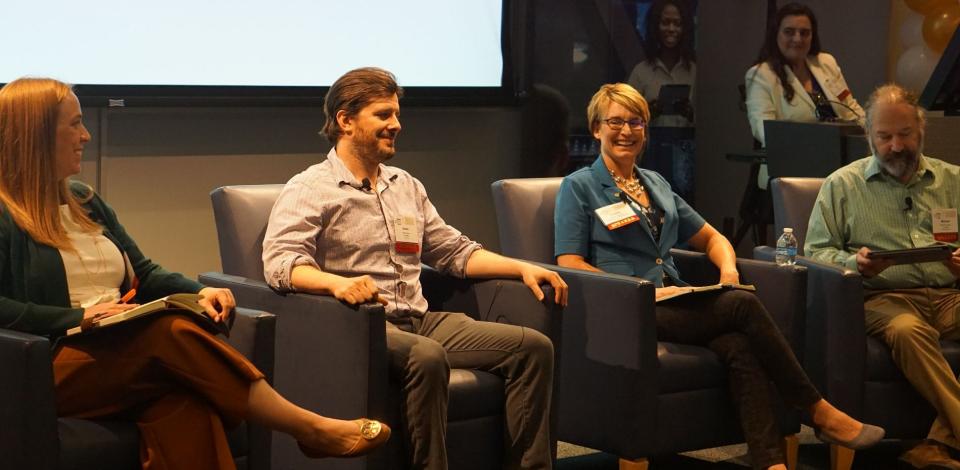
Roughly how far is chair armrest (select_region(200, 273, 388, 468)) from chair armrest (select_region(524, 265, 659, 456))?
2.07 feet

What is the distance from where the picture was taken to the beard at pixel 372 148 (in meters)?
3.38

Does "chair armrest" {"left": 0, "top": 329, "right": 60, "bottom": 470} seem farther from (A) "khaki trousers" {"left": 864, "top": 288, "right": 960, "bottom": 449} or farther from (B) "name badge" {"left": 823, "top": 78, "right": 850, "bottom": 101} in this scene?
(B) "name badge" {"left": 823, "top": 78, "right": 850, "bottom": 101}

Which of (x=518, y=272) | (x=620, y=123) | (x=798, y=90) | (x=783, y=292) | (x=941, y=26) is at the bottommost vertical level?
(x=783, y=292)

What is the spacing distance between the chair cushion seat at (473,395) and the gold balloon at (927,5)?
4.75m

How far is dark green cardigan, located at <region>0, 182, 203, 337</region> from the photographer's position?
270 cm

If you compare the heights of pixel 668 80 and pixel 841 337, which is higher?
pixel 668 80

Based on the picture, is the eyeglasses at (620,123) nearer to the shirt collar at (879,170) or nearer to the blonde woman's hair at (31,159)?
the shirt collar at (879,170)

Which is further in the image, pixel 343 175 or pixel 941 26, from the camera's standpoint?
pixel 941 26

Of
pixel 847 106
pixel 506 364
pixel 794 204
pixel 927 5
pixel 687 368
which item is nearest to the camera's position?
pixel 506 364

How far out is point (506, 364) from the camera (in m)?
3.23

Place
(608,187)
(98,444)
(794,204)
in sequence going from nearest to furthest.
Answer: (98,444) < (608,187) < (794,204)

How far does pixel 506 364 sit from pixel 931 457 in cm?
150

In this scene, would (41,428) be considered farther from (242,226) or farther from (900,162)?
(900,162)

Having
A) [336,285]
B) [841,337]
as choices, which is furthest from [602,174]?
[336,285]
